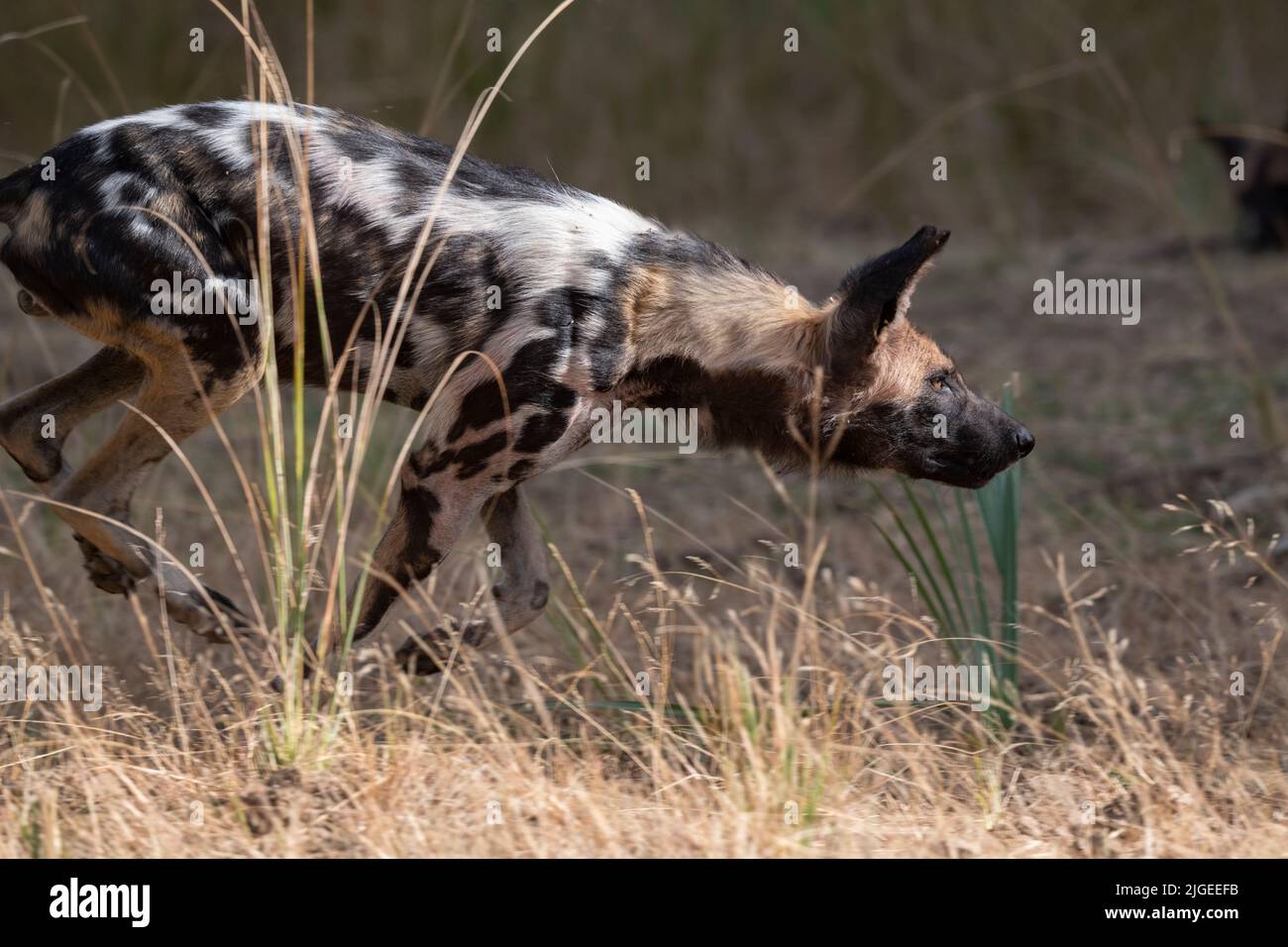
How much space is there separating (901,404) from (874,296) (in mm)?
389

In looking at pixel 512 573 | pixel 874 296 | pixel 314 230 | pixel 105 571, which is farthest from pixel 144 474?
pixel 874 296

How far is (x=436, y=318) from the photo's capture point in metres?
4.15

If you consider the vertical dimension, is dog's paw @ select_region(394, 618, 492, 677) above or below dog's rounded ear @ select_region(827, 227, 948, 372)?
below

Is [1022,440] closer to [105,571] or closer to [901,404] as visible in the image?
[901,404]

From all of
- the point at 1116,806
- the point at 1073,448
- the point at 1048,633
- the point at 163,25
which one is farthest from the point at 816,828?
the point at 163,25

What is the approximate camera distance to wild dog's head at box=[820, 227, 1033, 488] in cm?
422

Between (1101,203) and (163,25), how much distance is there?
7.92 meters

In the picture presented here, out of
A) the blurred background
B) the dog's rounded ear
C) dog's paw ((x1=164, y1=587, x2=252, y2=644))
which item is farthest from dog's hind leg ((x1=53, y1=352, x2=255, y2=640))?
the blurred background

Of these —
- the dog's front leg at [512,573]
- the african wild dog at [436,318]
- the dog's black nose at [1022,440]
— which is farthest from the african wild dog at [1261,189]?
the dog's front leg at [512,573]

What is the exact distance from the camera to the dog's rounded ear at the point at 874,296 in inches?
161

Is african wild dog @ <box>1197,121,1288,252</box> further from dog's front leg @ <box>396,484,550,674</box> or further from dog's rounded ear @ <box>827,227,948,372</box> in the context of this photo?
dog's front leg @ <box>396,484,550,674</box>

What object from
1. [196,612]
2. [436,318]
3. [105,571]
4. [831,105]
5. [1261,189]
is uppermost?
[831,105]

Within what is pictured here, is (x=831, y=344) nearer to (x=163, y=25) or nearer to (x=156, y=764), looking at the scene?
(x=156, y=764)

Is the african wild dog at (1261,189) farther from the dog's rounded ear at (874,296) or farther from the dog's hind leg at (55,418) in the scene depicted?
the dog's hind leg at (55,418)
